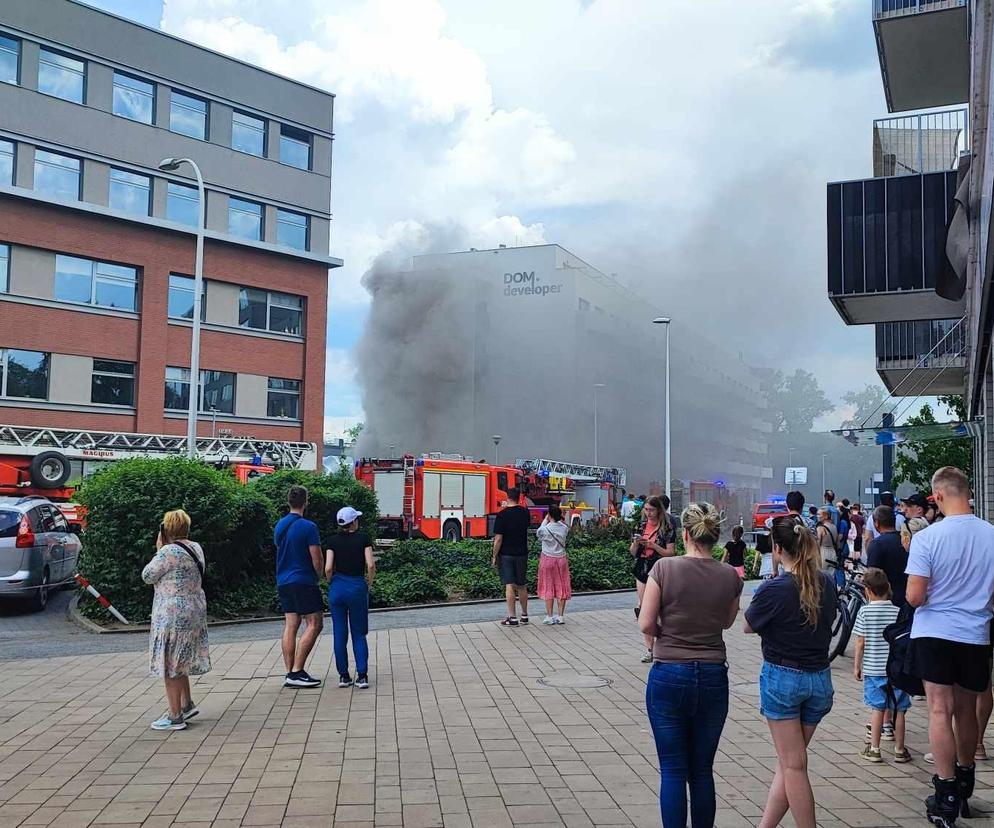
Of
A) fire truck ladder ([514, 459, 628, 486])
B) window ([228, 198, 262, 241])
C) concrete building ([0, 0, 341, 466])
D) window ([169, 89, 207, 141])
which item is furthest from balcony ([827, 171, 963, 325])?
window ([169, 89, 207, 141])

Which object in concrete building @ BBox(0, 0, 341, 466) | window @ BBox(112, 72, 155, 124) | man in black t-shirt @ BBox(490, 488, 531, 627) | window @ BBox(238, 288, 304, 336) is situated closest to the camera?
man in black t-shirt @ BBox(490, 488, 531, 627)

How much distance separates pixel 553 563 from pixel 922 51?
914 centimetres

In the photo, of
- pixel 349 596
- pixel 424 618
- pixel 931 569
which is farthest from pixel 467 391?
pixel 931 569

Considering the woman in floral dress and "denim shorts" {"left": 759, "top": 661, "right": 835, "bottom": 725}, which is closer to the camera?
"denim shorts" {"left": 759, "top": 661, "right": 835, "bottom": 725}

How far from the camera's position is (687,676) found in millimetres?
4340

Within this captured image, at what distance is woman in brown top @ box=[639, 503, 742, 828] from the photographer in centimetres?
432

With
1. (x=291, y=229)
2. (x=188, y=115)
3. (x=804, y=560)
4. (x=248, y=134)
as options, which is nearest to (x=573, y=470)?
(x=291, y=229)

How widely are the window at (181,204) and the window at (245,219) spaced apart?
4.42 feet

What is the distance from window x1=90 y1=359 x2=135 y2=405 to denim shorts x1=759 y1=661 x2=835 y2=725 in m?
29.9

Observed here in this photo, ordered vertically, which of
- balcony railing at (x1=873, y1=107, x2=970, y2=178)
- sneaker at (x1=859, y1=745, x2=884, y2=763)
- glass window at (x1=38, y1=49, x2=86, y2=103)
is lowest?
sneaker at (x1=859, y1=745, x2=884, y2=763)

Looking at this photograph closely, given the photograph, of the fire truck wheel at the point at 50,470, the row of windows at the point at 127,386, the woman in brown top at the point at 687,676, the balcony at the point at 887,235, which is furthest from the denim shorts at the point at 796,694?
the row of windows at the point at 127,386

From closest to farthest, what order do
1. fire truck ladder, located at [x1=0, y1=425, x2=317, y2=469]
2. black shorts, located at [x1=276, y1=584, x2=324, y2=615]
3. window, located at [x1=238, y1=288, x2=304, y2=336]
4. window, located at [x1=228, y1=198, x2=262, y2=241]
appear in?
black shorts, located at [x1=276, y1=584, x2=324, y2=615], fire truck ladder, located at [x1=0, y1=425, x2=317, y2=469], window, located at [x1=228, y1=198, x2=262, y2=241], window, located at [x1=238, y1=288, x2=304, y2=336]

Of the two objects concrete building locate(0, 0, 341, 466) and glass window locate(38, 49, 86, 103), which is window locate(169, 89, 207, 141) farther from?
glass window locate(38, 49, 86, 103)

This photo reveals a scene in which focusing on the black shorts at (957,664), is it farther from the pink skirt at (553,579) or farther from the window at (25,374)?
the window at (25,374)
